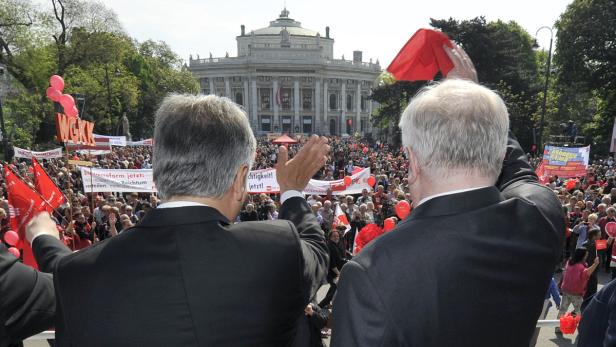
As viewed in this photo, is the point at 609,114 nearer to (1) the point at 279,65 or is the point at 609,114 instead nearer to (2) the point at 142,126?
(2) the point at 142,126

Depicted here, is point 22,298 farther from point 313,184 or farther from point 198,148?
point 313,184

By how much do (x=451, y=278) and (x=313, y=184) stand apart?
11.0 meters

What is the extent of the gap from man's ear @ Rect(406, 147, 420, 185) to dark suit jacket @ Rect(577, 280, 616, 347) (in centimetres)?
79

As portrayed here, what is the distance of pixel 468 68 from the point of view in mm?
2066

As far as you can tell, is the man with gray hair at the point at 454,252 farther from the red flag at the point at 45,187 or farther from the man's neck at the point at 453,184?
the red flag at the point at 45,187

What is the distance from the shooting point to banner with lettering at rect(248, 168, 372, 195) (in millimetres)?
11500

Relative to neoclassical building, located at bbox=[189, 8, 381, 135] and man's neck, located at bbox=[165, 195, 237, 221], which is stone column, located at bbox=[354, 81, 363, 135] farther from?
man's neck, located at bbox=[165, 195, 237, 221]

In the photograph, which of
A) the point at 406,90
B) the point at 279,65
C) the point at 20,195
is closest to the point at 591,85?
the point at 406,90

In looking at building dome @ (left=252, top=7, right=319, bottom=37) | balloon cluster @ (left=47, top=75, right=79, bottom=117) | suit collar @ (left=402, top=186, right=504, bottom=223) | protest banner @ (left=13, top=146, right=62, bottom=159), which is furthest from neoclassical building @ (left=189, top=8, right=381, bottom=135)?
suit collar @ (left=402, top=186, right=504, bottom=223)

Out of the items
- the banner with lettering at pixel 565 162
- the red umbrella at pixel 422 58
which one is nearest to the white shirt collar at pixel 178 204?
the red umbrella at pixel 422 58

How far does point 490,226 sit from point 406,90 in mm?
40089

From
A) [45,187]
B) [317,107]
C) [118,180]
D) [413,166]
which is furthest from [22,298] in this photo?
[317,107]

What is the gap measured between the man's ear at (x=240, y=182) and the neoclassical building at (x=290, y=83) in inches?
3633

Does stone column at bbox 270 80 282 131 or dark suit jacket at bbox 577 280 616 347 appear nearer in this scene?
dark suit jacket at bbox 577 280 616 347
